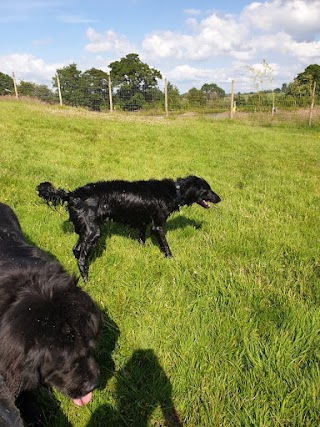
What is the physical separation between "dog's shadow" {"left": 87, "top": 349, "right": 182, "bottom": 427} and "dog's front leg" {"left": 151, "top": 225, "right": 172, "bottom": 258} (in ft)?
7.31

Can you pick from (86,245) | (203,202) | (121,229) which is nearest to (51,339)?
(86,245)

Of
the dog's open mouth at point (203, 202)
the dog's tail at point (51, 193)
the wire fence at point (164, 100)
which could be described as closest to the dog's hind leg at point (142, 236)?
the dog's open mouth at point (203, 202)

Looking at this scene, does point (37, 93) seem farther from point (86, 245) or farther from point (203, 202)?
point (86, 245)

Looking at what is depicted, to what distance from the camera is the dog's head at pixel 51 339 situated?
2.03 m

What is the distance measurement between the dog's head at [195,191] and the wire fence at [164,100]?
2175 centimetres

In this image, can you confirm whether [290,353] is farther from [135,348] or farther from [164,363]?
[135,348]

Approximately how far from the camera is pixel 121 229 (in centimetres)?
654

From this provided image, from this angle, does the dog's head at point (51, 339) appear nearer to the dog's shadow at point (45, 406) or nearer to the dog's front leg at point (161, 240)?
the dog's shadow at point (45, 406)

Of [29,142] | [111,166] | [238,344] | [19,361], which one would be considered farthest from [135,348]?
[29,142]

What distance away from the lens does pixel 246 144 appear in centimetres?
1622

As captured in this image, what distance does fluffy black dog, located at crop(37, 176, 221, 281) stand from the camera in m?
5.13

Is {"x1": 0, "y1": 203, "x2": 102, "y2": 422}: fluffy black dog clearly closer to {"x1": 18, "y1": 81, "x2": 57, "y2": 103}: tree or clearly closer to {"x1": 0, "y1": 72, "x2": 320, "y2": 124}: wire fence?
{"x1": 0, "y1": 72, "x2": 320, "y2": 124}: wire fence

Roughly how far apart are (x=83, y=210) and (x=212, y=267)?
2046 millimetres

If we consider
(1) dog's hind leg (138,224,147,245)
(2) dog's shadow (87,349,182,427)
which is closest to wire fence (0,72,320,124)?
(1) dog's hind leg (138,224,147,245)
